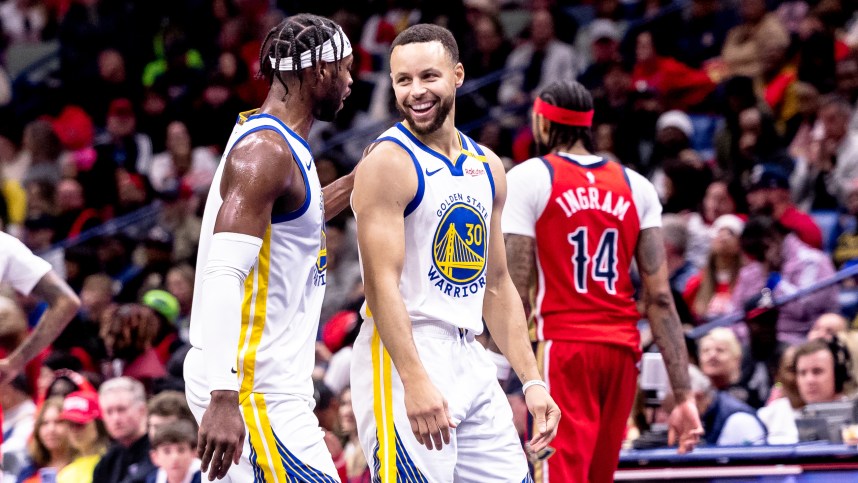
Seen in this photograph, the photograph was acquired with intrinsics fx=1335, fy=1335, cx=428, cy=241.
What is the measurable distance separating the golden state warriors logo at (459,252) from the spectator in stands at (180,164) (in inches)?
354

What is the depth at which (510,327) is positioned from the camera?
4676mm

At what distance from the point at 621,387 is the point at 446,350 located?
4.57 feet

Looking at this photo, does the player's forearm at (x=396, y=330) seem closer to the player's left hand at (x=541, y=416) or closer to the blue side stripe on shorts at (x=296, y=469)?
the blue side stripe on shorts at (x=296, y=469)

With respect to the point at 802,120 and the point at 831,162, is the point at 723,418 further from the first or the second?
the point at 802,120

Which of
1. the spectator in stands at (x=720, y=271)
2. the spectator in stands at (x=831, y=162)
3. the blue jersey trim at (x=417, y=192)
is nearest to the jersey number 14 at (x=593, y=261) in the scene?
the blue jersey trim at (x=417, y=192)

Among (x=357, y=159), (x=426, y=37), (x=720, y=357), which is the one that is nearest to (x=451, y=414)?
(x=426, y=37)

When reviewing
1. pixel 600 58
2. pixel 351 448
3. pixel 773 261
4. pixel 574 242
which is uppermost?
pixel 600 58

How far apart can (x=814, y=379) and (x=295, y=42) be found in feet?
13.0

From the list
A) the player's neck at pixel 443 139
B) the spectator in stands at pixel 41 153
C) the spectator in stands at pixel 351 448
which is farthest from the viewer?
the spectator in stands at pixel 41 153

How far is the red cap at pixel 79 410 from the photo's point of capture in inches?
296

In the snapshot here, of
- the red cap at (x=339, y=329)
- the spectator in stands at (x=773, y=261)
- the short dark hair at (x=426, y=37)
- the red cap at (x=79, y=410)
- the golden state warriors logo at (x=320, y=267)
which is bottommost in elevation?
the red cap at (x=339, y=329)

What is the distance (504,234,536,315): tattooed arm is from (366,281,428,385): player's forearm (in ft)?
4.39

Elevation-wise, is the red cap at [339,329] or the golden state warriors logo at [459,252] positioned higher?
the golden state warriors logo at [459,252]

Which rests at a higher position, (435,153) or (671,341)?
(435,153)
